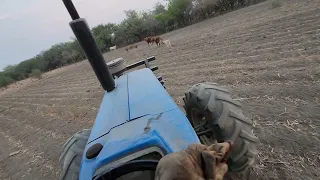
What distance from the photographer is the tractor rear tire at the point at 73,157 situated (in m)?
1.76

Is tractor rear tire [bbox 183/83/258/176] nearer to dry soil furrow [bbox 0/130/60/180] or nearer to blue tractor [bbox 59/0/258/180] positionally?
blue tractor [bbox 59/0/258/180]

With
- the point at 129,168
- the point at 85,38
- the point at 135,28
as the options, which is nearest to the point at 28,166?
the point at 85,38

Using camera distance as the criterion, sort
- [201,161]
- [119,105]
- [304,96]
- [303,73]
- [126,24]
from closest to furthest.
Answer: [201,161] < [119,105] < [304,96] < [303,73] < [126,24]

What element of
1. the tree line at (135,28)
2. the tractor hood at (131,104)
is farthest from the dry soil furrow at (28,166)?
the tree line at (135,28)

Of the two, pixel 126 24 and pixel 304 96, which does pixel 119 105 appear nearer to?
pixel 304 96

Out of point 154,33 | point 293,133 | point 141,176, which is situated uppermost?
point 141,176

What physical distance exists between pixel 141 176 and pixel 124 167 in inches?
4.0

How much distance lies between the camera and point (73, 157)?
1871 millimetres

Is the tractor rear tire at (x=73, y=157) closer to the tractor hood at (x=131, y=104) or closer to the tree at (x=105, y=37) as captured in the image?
the tractor hood at (x=131, y=104)

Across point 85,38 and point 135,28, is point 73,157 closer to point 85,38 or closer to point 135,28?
point 85,38

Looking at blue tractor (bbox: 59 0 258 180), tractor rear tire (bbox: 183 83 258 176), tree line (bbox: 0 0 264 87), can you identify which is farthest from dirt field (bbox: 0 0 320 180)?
tree line (bbox: 0 0 264 87)

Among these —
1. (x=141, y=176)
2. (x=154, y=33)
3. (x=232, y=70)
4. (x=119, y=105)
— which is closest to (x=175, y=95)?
(x=232, y=70)

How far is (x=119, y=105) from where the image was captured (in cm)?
195

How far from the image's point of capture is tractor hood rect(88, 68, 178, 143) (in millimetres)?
1650
